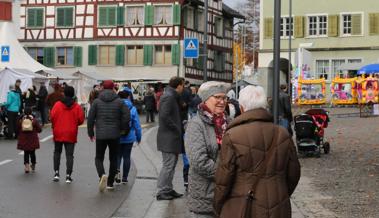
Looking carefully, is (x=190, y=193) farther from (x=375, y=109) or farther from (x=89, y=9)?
Answer: (x=89, y=9)

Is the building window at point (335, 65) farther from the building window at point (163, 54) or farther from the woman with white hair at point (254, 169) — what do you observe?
the woman with white hair at point (254, 169)

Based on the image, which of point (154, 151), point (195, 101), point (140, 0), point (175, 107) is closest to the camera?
point (175, 107)

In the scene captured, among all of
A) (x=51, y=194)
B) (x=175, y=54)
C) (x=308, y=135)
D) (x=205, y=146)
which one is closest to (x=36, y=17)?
(x=175, y=54)

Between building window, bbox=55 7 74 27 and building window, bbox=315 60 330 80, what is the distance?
714 inches

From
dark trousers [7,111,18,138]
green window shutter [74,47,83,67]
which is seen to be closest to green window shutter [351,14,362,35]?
green window shutter [74,47,83,67]

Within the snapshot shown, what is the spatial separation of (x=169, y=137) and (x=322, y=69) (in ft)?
141

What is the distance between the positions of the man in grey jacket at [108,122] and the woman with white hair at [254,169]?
6316 millimetres

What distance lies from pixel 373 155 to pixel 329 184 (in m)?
4.80

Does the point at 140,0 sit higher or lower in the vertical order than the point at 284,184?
higher

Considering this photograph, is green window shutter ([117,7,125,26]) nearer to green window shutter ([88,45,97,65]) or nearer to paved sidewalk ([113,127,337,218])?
green window shutter ([88,45,97,65])

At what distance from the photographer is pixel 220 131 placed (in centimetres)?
598

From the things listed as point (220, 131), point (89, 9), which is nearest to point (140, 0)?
point (89, 9)

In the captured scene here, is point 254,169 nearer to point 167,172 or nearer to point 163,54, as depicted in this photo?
point 167,172

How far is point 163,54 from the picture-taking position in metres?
51.1
